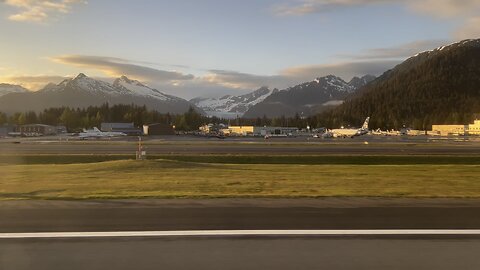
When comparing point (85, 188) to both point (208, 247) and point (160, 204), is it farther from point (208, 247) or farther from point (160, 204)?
point (208, 247)

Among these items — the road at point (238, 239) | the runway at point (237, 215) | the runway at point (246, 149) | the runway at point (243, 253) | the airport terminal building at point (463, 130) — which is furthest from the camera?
the airport terminal building at point (463, 130)

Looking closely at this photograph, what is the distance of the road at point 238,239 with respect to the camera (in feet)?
21.2

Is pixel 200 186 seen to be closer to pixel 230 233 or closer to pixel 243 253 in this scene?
pixel 230 233

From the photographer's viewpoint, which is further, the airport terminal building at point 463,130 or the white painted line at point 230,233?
the airport terminal building at point 463,130

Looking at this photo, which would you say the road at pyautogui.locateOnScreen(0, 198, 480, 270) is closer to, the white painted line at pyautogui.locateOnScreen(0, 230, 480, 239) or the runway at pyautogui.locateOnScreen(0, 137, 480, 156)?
the white painted line at pyautogui.locateOnScreen(0, 230, 480, 239)

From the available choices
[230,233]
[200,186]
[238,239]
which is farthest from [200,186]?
[238,239]

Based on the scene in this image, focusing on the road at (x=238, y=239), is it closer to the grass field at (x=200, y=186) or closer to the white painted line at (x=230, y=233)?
the white painted line at (x=230, y=233)

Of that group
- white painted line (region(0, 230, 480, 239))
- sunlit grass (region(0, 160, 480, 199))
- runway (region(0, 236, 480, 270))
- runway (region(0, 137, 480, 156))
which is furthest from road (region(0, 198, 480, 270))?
runway (region(0, 137, 480, 156))

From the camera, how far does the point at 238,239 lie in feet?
25.1

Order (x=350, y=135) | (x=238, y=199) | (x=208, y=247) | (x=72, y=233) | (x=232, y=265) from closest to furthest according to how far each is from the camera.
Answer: (x=232, y=265)
(x=208, y=247)
(x=72, y=233)
(x=238, y=199)
(x=350, y=135)

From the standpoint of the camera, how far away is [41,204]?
11.0 m

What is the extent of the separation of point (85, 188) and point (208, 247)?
9082 millimetres

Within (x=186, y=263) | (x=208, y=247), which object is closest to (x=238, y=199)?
(x=208, y=247)

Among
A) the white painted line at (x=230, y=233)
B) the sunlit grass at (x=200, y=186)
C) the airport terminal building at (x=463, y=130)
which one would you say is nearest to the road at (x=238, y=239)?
the white painted line at (x=230, y=233)
